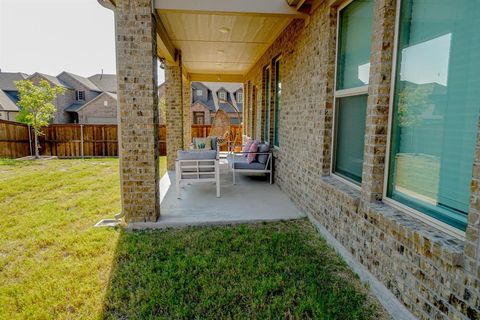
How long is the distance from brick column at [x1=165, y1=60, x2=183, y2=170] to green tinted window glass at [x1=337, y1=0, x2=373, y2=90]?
5274 millimetres

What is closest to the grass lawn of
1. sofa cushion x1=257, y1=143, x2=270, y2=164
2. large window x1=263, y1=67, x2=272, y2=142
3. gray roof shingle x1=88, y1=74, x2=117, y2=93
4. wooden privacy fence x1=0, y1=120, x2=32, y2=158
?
sofa cushion x1=257, y1=143, x2=270, y2=164

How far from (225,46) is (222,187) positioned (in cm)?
326

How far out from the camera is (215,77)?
39.1 ft

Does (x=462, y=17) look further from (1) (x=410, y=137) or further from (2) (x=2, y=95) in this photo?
(2) (x=2, y=95)

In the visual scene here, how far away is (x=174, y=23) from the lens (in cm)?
523

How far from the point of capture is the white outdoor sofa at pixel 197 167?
5.49 meters

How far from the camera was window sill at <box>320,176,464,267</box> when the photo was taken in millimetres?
1739

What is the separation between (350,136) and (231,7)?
2421 mm

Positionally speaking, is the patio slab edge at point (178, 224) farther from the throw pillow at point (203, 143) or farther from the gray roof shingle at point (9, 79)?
the gray roof shingle at point (9, 79)

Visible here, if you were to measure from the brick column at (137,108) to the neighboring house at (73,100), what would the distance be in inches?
940

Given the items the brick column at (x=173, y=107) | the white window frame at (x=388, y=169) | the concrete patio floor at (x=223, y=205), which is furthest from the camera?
the brick column at (x=173, y=107)

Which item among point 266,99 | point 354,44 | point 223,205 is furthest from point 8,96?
point 354,44

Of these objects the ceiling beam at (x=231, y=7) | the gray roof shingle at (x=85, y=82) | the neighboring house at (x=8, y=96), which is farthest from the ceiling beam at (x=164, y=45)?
the gray roof shingle at (x=85, y=82)

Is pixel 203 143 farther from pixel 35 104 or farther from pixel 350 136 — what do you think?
pixel 35 104
